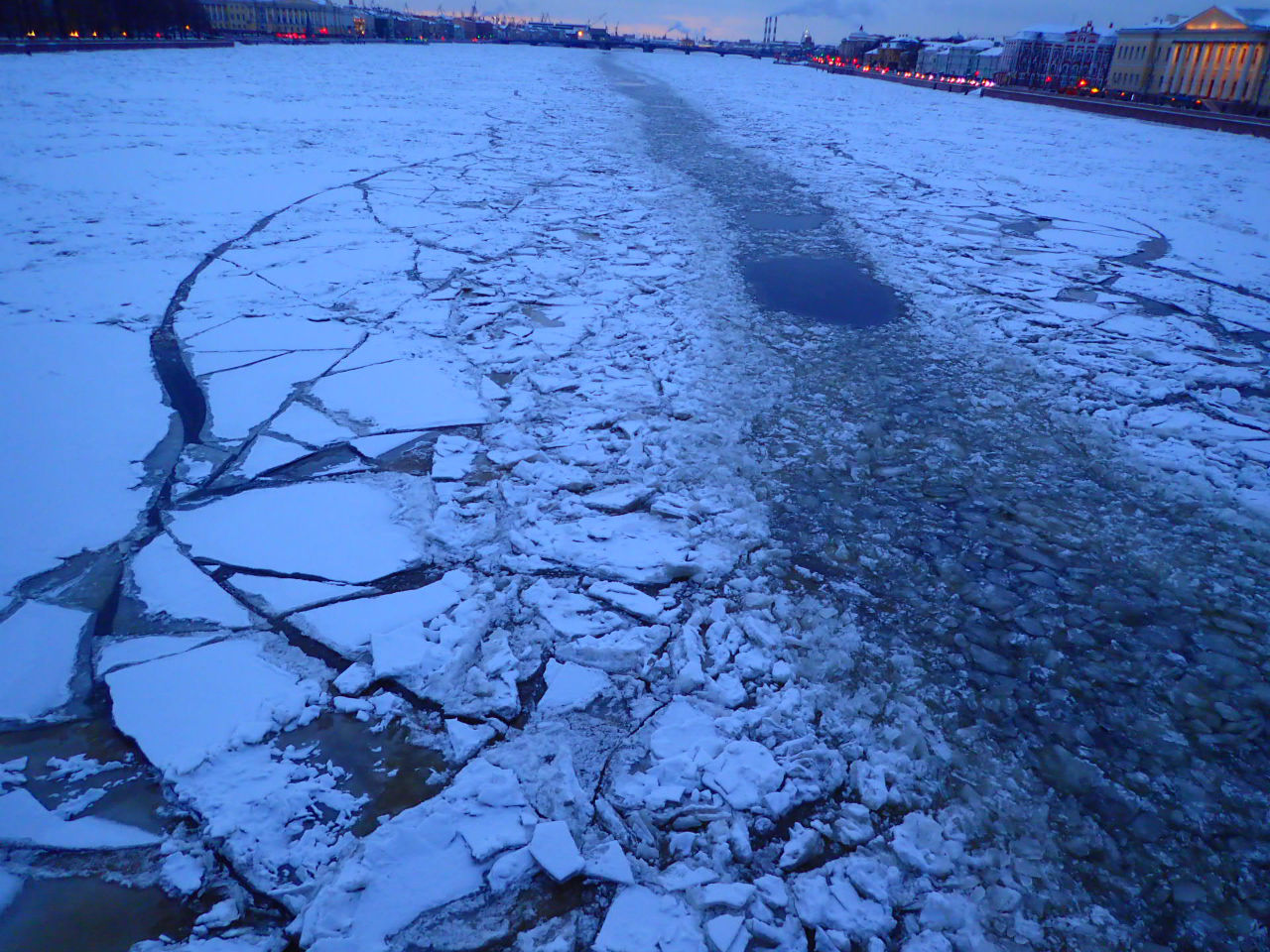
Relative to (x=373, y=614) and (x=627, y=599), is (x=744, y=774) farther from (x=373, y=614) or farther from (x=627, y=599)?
(x=373, y=614)

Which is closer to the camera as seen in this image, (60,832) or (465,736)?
(60,832)

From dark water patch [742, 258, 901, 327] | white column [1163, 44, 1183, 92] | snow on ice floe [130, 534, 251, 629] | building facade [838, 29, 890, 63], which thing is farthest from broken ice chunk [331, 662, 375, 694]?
building facade [838, 29, 890, 63]

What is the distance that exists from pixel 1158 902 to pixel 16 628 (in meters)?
3.44

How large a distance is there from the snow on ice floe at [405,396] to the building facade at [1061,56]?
66.2 meters

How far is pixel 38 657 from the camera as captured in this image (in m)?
2.20

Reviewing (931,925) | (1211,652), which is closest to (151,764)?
(931,925)

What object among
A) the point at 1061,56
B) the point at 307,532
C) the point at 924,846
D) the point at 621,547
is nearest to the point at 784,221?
the point at 621,547

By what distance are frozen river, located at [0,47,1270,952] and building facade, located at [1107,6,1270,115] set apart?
39.0m

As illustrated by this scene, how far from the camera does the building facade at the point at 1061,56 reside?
57.4m

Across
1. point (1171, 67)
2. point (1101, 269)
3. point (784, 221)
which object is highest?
point (1171, 67)

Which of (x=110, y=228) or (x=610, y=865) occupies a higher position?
(x=110, y=228)

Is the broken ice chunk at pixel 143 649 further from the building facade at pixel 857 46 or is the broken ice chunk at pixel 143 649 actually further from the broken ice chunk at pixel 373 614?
the building facade at pixel 857 46

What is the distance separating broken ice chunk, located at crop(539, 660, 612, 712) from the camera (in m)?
2.14

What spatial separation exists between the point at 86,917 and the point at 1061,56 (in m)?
80.2
